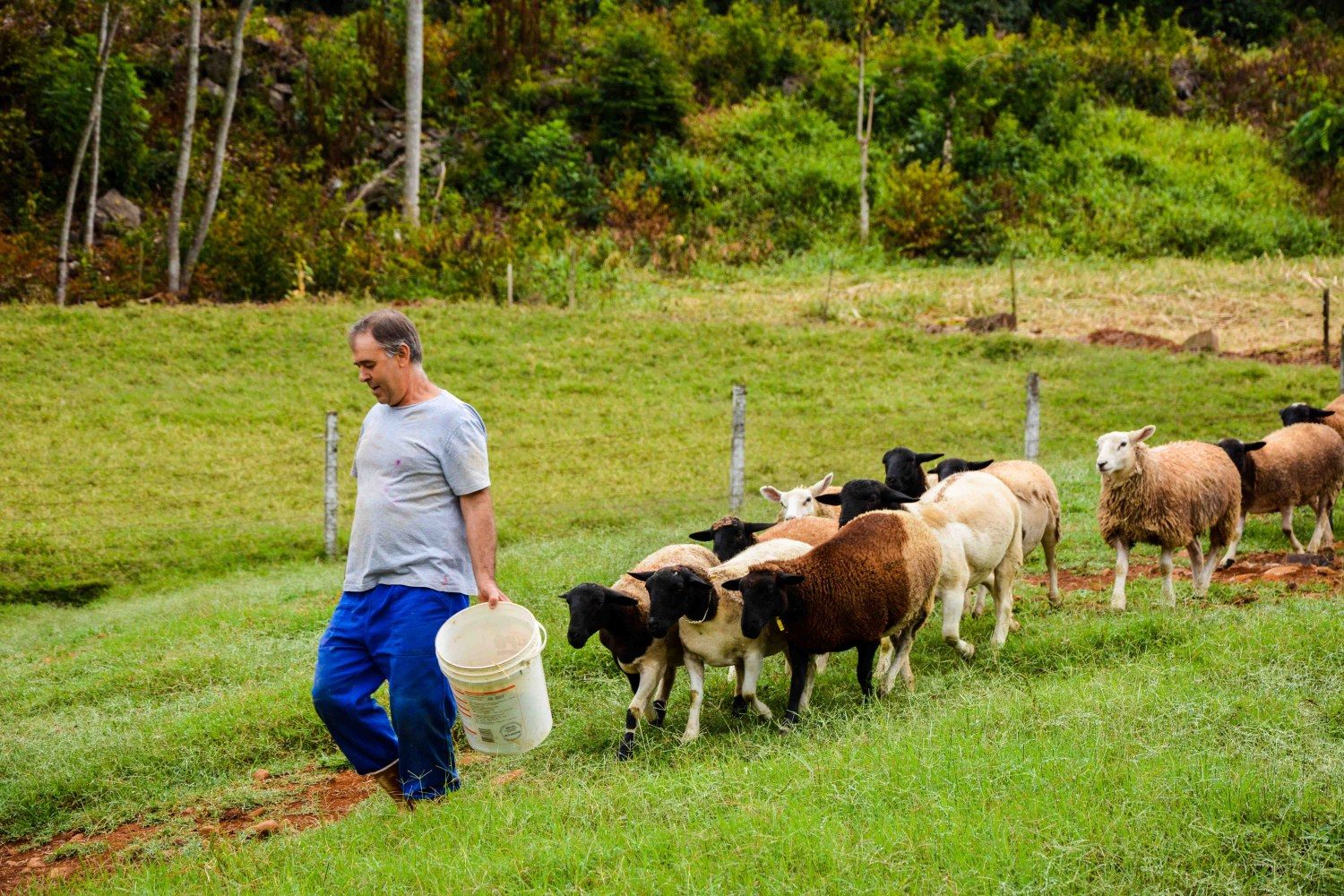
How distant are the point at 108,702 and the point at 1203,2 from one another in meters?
49.4

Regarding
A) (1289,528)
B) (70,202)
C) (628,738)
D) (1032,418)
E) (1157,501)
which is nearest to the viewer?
(628,738)

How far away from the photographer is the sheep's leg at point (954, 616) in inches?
308

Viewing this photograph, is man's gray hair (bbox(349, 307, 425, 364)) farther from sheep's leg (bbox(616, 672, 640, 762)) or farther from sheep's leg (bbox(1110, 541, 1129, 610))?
sheep's leg (bbox(1110, 541, 1129, 610))

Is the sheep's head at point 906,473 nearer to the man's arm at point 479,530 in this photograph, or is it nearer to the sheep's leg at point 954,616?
the sheep's leg at point 954,616

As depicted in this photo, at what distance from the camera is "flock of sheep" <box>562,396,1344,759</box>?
6828 mm

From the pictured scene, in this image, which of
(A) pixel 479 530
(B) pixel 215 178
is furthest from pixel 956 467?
(B) pixel 215 178

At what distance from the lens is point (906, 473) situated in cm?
1014

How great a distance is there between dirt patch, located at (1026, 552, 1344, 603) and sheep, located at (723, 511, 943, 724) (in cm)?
314

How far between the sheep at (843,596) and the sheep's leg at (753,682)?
0.45 feet

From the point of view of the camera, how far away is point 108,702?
8609 mm

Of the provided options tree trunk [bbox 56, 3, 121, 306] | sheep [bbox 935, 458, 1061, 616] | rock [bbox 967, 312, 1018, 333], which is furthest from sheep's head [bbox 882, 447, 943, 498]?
tree trunk [bbox 56, 3, 121, 306]

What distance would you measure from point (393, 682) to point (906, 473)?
584cm

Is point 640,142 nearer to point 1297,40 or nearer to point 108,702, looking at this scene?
point 1297,40

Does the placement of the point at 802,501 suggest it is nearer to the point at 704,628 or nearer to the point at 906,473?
the point at 906,473
